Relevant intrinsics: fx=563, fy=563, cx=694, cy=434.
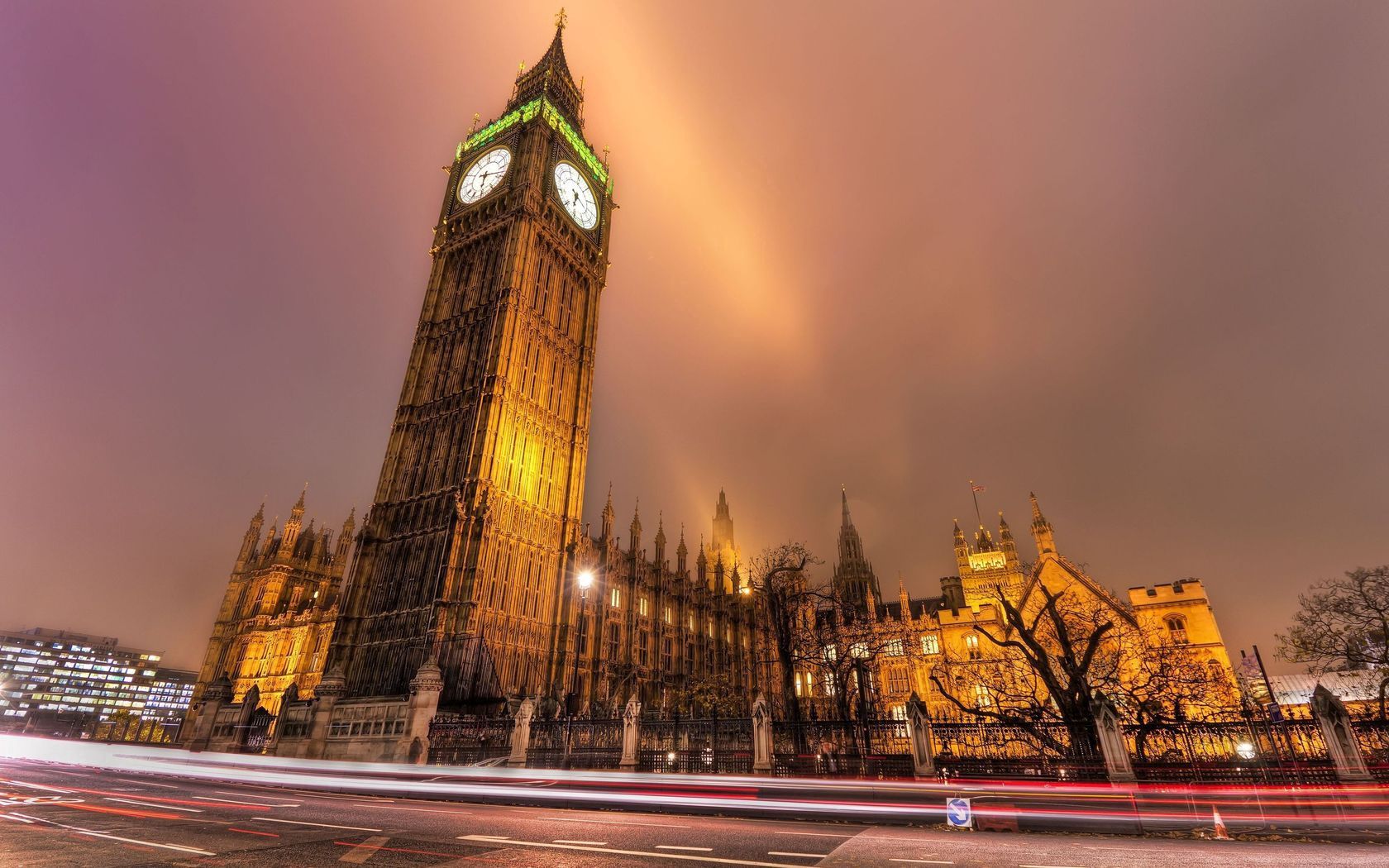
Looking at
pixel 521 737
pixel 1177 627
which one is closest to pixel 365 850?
pixel 521 737

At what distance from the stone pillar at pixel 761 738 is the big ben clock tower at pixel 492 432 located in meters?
21.6

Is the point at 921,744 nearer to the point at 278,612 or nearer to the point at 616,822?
the point at 616,822

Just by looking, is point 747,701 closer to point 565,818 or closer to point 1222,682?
point 1222,682

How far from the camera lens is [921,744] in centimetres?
1655

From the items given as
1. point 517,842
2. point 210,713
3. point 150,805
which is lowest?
point 150,805

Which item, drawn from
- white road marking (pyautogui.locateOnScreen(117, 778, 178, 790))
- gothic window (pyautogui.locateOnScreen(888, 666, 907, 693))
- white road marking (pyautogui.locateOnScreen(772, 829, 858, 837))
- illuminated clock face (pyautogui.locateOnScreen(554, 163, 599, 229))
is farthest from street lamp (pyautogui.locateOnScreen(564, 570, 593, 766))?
illuminated clock face (pyautogui.locateOnScreen(554, 163, 599, 229))

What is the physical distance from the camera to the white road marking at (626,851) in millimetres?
7328

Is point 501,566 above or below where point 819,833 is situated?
above

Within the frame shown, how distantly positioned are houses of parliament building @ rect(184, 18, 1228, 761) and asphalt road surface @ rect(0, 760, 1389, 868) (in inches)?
481

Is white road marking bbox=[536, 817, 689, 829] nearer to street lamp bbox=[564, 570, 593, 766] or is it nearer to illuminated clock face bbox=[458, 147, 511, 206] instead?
street lamp bbox=[564, 570, 593, 766]

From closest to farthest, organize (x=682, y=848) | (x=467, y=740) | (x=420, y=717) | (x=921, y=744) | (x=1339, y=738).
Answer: (x=682, y=848) → (x=1339, y=738) → (x=921, y=744) → (x=467, y=740) → (x=420, y=717)

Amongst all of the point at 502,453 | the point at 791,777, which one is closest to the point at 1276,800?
the point at 791,777

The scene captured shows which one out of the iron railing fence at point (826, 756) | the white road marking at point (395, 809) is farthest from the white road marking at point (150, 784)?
the iron railing fence at point (826, 756)

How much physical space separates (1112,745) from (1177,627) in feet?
113
